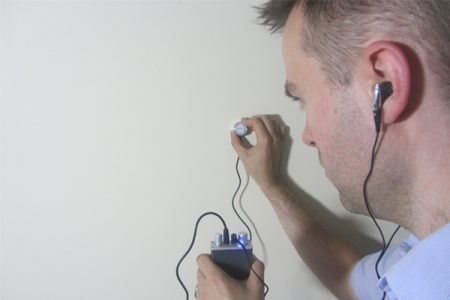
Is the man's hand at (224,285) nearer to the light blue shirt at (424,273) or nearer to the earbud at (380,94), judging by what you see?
the light blue shirt at (424,273)

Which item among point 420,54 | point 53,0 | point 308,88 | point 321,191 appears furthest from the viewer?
point 321,191

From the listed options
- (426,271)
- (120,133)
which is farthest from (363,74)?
(120,133)

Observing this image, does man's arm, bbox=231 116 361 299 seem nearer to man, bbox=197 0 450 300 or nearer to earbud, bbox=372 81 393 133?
man, bbox=197 0 450 300

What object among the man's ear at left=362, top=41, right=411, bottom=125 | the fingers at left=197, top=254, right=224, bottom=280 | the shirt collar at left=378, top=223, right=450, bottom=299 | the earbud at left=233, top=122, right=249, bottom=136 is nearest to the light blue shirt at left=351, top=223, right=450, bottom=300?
the shirt collar at left=378, top=223, right=450, bottom=299

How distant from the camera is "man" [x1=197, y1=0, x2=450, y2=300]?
462 millimetres

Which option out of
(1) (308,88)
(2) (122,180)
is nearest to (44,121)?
(2) (122,180)

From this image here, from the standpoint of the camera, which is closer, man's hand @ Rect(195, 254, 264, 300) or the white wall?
man's hand @ Rect(195, 254, 264, 300)

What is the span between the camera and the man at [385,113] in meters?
0.46

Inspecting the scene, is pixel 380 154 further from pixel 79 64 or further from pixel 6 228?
pixel 6 228

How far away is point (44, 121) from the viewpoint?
811 millimetres

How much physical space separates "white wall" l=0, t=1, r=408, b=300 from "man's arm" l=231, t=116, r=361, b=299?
5 cm

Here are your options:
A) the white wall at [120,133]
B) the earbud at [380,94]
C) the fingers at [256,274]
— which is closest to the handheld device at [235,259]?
the fingers at [256,274]

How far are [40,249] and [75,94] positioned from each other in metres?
0.42

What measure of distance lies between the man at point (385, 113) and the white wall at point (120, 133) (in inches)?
8.1
